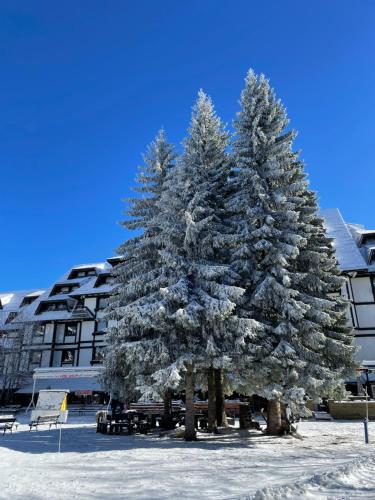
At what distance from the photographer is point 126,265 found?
19.9 m

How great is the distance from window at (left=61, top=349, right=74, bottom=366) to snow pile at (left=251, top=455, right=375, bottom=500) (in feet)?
118

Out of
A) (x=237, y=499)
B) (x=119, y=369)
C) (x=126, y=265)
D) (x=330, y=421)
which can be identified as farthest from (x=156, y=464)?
(x=330, y=421)

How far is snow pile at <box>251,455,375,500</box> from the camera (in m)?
6.26

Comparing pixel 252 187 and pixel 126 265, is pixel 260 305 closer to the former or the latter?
pixel 252 187

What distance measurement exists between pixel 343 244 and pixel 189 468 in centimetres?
3140

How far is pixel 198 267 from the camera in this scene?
50.7 ft

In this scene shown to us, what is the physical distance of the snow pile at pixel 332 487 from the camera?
626 centimetres

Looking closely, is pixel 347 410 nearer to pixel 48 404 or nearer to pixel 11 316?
pixel 48 404

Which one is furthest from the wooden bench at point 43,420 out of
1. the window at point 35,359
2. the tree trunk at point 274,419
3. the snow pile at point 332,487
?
the window at point 35,359

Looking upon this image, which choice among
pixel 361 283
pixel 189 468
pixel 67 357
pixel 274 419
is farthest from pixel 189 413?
pixel 67 357

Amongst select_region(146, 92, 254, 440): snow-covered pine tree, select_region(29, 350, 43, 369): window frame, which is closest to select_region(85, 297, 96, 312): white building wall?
select_region(29, 350, 43, 369): window frame

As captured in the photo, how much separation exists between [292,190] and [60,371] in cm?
2384

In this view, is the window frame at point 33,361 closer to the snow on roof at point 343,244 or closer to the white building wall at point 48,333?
the white building wall at point 48,333

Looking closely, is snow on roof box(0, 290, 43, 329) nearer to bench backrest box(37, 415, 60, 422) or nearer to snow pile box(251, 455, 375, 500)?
bench backrest box(37, 415, 60, 422)
